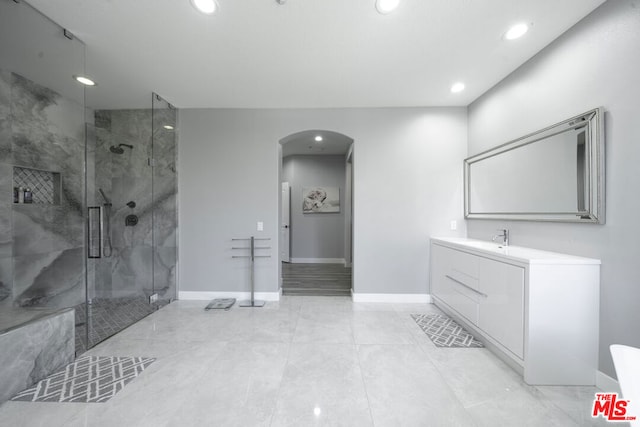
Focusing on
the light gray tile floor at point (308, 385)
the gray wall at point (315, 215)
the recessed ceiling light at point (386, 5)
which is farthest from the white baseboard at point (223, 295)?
the recessed ceiling light at point (386, 5)

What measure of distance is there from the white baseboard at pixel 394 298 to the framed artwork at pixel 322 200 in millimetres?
3028

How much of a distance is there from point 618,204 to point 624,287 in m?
0.54

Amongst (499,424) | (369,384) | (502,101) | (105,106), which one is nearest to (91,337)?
(369,384)

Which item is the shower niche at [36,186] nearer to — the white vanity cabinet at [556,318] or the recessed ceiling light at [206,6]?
the recessed ceiling light at [206,6]

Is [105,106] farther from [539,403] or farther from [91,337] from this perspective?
[539,403]

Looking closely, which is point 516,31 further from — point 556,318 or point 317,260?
point 317,260

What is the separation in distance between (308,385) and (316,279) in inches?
110

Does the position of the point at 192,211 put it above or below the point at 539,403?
above

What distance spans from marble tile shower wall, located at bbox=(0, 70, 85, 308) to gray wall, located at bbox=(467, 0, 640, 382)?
163 inches

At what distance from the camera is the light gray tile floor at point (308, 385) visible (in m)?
1.46

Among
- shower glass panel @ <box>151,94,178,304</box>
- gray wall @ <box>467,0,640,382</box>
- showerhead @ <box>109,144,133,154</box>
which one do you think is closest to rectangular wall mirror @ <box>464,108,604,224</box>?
gray wall @ <box>467,0,640,382</box>

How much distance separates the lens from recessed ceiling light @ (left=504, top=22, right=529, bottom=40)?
75.5 inches

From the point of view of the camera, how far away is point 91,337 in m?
2.33

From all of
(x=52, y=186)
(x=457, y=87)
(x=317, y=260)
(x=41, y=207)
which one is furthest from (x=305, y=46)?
(x=317, y=260)
